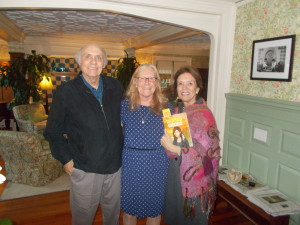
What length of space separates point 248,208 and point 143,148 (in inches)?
46.9

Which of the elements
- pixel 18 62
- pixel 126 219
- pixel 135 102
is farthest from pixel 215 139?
pixel 18 62

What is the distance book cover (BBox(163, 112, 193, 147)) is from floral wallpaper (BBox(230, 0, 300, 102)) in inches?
41.5

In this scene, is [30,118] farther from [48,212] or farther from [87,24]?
[48,212]

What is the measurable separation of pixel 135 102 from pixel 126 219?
3.26ft

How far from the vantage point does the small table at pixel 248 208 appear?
73.6 inches

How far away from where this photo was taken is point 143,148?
1700 millimetres

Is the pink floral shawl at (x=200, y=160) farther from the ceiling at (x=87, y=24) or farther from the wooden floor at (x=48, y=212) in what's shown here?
the ceiling at (x=87, y=24)

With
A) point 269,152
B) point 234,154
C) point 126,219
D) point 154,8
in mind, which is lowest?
point 126,219

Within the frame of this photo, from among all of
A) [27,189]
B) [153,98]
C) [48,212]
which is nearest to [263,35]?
[153,98]

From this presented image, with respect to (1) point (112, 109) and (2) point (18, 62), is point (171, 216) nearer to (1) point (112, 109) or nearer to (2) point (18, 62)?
(1) point (112, 109)

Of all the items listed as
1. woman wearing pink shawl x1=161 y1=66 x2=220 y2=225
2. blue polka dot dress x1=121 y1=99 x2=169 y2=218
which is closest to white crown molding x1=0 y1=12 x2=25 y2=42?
blue polka dot dress x1=121 y1=99 x2=169 y2=218

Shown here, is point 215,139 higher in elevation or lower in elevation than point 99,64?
lower

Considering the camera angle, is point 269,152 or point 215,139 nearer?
point 215,139

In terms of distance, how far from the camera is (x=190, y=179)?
168cm
